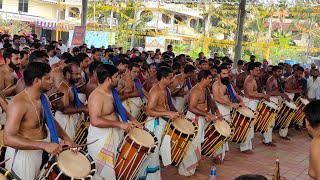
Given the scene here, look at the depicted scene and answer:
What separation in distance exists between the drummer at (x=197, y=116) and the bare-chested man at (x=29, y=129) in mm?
2695

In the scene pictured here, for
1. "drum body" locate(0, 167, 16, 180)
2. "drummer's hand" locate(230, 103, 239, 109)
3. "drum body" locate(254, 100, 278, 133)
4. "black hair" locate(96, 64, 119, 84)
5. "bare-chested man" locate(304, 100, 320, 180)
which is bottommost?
"drum body" locate(254, 100, 278, 133)

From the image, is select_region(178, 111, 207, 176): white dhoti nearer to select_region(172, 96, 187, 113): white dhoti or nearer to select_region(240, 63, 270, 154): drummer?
select_region(172, 96, 187, 113): white dhoti

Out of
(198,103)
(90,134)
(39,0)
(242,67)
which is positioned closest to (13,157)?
(90,134)

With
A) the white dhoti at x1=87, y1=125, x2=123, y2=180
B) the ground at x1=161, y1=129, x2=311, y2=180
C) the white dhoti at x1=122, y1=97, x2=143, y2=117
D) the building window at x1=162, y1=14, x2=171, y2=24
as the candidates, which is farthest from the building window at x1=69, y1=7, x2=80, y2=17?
the white dhoti at x1=87, y1=125, x2=123, y2=180

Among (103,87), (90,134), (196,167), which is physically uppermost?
(103,87)

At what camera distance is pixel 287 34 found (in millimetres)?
A: 31344

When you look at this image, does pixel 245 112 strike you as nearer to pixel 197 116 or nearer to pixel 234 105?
pixel 234 105

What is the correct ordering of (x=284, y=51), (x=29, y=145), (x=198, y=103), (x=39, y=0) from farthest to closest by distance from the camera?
(x=39, y=0), (x=284, y=51), (x=198, y=103), (x=29, y=145)

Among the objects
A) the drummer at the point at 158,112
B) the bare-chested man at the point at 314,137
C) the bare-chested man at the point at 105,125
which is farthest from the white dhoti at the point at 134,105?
the bare-chested man at the point at 314,137

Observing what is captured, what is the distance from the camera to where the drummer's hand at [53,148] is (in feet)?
10.4

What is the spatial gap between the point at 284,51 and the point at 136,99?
23.7 m

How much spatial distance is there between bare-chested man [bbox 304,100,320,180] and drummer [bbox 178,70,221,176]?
281 centimetres

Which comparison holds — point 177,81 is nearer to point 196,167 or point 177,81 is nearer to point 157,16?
point 196,167

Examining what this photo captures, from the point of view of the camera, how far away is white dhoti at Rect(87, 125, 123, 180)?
163 inches
